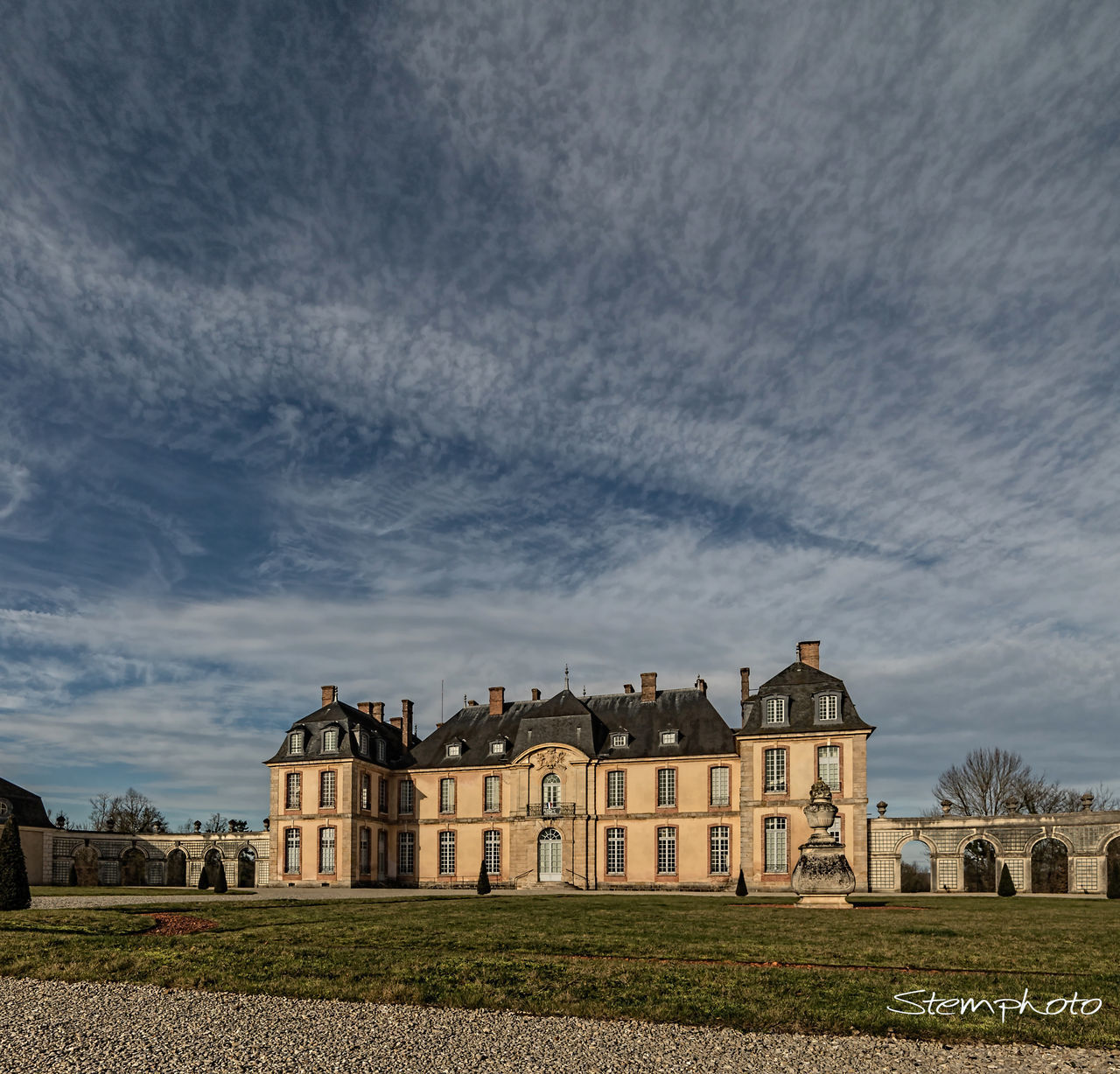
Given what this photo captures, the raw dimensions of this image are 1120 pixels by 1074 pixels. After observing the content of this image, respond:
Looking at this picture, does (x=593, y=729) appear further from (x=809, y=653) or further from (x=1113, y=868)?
(x=1113, y=868)

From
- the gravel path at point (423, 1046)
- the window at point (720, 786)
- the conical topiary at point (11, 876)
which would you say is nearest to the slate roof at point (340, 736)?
the window at point (720, 786)

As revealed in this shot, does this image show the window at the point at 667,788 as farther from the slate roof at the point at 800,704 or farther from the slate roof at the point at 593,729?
the slate roof at the point at 800,704

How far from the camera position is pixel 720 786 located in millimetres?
34750

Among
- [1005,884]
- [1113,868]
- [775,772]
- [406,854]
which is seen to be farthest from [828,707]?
[406,854]

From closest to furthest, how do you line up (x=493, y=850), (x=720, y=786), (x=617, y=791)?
1. (x=720, y=786)
2. (x=617, y=791)
3. (x=493, y=850)

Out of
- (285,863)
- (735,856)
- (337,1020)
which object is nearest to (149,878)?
(285,863)

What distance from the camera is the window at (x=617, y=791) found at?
3598 centimetres

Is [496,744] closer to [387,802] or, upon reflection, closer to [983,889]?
[387,802]

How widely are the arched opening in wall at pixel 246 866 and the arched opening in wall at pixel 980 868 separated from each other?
30203 mm

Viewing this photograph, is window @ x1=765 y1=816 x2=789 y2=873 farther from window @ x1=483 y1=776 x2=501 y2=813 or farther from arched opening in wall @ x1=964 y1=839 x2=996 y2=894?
window @ x1=483 y1=776 x2=501 y2=813

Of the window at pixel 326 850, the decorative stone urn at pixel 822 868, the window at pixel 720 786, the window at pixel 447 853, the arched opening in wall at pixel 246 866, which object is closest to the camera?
the decorative stone urn at pixel 822 868

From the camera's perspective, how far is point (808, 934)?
1337 cm

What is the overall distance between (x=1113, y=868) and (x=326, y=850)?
98.1ft

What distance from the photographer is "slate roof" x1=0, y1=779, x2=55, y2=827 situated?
37781 millimetres
